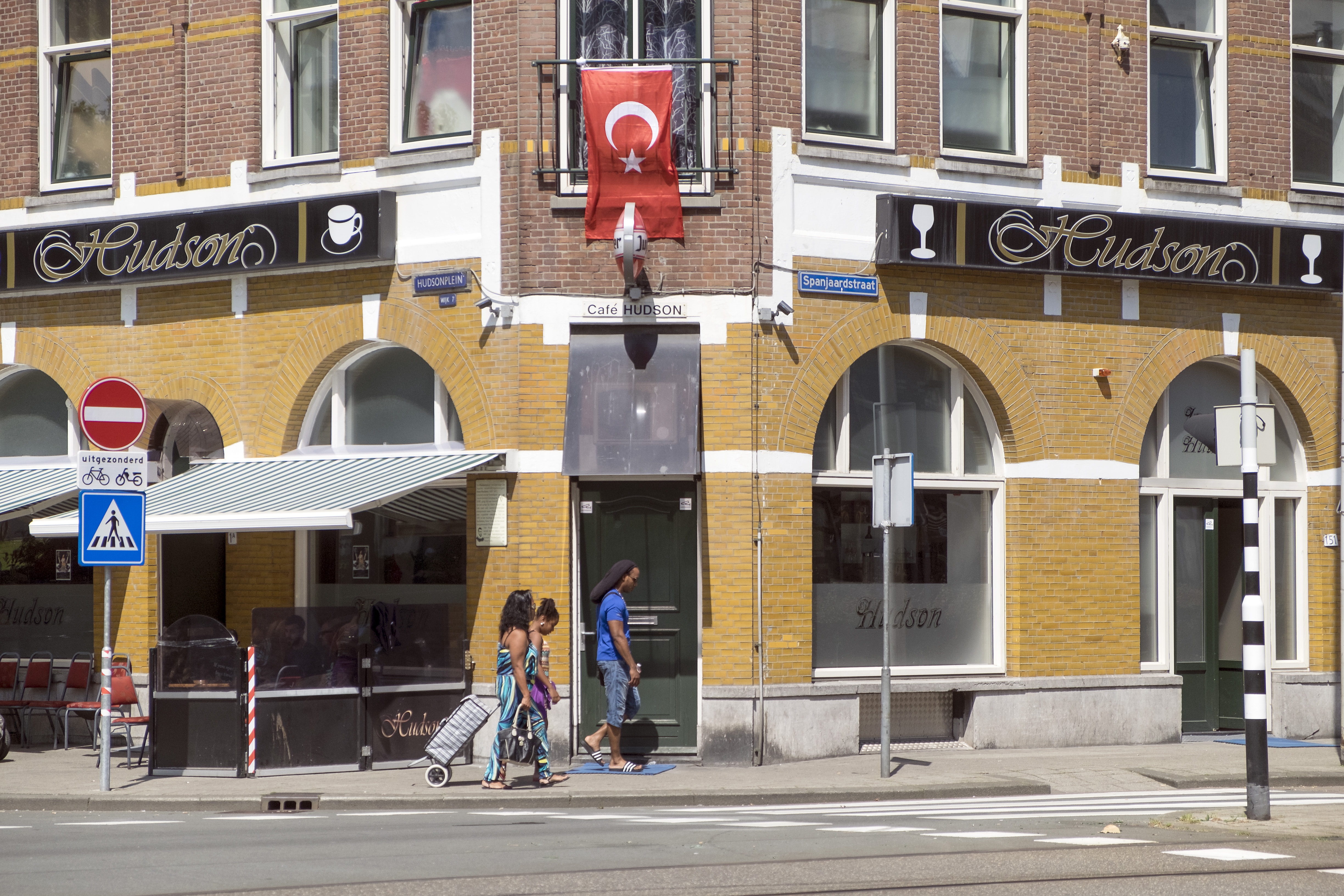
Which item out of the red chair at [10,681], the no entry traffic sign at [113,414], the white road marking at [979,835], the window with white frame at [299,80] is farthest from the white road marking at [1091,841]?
the red chair at [10,681]

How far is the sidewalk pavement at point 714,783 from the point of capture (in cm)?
1314

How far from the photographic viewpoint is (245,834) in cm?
1078

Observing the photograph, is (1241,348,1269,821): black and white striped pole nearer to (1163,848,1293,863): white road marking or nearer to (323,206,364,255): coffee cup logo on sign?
(1163,848,1293,863): white road marking

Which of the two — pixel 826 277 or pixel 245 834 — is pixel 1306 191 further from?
pixel 245 834

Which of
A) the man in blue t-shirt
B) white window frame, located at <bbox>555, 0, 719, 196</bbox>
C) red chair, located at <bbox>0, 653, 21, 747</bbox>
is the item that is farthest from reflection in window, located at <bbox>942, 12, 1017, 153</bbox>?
red chair, located at <bbox>0, 653, 21, 747</bbox>

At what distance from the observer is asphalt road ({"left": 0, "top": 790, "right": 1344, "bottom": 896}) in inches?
336

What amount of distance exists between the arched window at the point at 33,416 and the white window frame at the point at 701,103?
7037mm

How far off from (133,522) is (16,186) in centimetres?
640

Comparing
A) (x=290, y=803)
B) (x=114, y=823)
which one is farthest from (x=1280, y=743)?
(x=114, y=823)

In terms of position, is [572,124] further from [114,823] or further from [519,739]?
[114,823]

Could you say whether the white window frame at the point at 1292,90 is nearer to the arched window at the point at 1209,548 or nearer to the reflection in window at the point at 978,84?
Result: the arched window at the point at 1209,548

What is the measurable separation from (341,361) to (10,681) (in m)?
5.42

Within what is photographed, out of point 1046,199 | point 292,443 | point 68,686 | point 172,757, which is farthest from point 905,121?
point 68,686

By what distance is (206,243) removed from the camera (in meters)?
16.9
